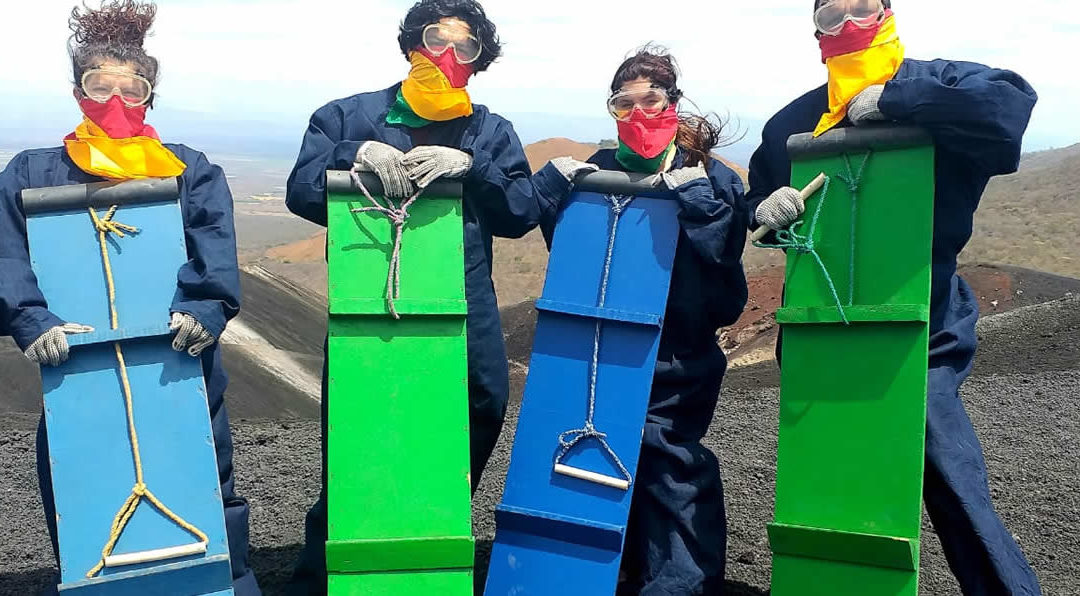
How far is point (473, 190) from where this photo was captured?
3758 mm

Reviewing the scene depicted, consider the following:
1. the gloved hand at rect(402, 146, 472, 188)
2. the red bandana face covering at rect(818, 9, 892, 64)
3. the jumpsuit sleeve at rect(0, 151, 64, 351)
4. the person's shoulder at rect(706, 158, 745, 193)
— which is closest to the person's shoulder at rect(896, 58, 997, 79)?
the red bandana face covering at rect(818, 9, 892, 64)

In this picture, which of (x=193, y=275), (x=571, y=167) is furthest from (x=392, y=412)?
(x=571, y=167)

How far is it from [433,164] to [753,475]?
3.10 m

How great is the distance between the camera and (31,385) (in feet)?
26.8

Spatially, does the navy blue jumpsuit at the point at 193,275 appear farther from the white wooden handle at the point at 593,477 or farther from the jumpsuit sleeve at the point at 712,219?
the jumpsuit sleeve at the point at 712,219

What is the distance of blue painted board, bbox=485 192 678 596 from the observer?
3637mm

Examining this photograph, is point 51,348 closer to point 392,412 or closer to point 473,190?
point 392,412

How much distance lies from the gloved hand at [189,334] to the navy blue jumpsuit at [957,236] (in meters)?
1.91

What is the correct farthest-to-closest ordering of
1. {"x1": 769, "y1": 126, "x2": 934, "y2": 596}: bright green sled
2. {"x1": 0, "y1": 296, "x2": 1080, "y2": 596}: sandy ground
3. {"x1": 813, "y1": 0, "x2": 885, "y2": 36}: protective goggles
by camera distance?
{"x1": 0, "y1": 296, "x2": 1080, "y2": 596}: sandy ground
{"x1": 813, "y1": 0, "x2": 885, "y2": 36}: protective goggles
{"x1": 769, "y1": 126, "x2": 934, "y2": 596}: bright green sled

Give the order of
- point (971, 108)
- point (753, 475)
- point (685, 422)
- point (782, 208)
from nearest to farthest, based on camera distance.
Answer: point (971, 108)
point (782, 208)
point (685, 422)
point (753, 475)

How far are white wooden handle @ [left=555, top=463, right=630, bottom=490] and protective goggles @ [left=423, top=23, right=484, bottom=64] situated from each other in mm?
1464

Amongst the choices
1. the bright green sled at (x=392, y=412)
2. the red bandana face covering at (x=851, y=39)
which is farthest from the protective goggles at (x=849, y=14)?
the bright green sled at (x=392, y=412)

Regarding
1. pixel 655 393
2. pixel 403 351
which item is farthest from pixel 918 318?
pixel 403 351

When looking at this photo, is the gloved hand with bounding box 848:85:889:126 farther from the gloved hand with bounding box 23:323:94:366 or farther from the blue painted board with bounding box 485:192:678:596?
the gloved hand with bounding box 23:323:94:366
